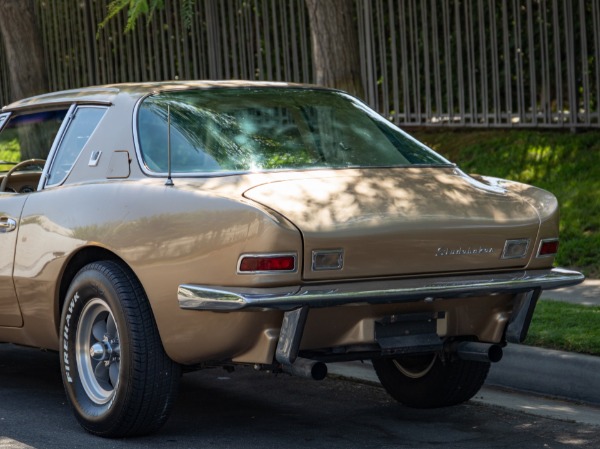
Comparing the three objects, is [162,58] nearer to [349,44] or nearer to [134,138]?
[349,44]

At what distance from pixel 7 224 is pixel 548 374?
300 cm

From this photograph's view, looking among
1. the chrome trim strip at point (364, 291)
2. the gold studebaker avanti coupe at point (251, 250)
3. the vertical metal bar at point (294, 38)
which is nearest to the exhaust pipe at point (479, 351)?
the gold studebaker avanti coupe at point (251, 250)

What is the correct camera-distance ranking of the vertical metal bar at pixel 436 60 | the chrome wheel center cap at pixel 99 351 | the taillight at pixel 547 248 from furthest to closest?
the vertical metal bar at pixel 436 60 → the chrome wheel center cap at pixel 99 351 → the taillight at pixel 547 248

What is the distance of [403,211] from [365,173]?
1.59 feet

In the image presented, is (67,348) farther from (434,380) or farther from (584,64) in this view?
(584,64)

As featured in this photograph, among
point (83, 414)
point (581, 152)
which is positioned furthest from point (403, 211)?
point (581, 152)

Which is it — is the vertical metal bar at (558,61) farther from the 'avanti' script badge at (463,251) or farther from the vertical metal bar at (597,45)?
the 'avanti' script badge at (463,251)

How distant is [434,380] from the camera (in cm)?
631

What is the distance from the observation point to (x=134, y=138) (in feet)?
19.1

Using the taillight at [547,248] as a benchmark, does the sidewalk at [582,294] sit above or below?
below

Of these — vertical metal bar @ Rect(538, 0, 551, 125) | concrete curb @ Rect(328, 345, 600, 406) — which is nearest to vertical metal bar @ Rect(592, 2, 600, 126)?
vertical metal bar @ Rect(538, 0, 551, 125)

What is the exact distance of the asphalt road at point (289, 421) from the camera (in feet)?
18.5

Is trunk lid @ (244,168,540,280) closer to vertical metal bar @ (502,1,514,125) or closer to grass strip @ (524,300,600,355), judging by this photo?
grass strip @ (524,300,600,355)

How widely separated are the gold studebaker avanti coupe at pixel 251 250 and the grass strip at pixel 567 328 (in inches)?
33.1
